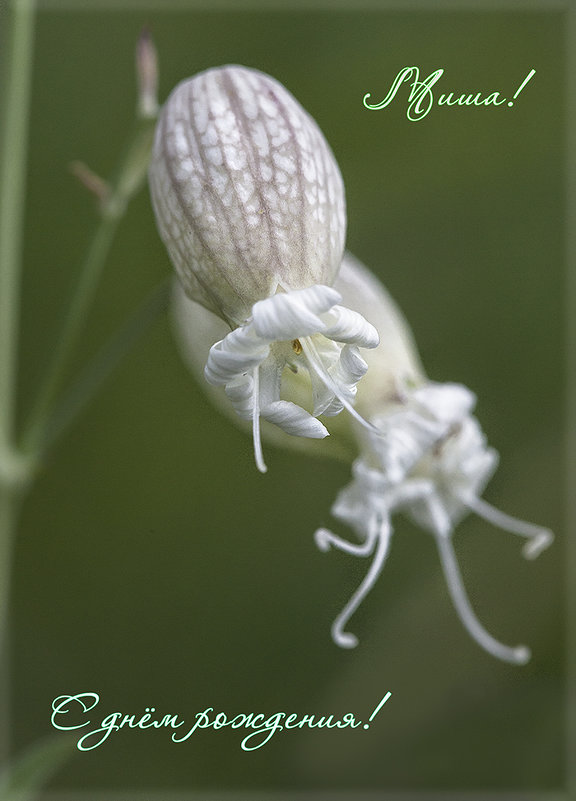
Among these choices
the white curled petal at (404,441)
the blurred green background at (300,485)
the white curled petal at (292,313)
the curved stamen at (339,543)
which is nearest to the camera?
the white curled petal at (292,313)

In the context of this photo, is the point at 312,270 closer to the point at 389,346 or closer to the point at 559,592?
the point at 389,346

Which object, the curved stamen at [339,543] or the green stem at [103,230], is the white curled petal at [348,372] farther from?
the green stem at [103,230]

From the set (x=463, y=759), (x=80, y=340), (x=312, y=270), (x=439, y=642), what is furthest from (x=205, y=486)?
(x=312, y=270)

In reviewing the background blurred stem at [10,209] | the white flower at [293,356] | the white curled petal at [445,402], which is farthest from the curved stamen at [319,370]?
the background blurred stem at [10,209]

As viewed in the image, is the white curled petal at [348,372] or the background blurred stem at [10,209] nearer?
the white curled petal at [348,372]

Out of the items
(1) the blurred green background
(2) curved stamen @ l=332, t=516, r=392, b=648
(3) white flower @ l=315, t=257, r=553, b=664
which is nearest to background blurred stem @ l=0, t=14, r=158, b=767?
(3) white flower @ l=315, t=257, r=553, b=664

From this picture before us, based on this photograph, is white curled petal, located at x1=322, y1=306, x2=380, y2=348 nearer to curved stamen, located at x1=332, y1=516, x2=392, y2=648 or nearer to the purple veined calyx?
the purple veined calyx

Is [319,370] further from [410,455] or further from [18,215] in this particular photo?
[18,215]
